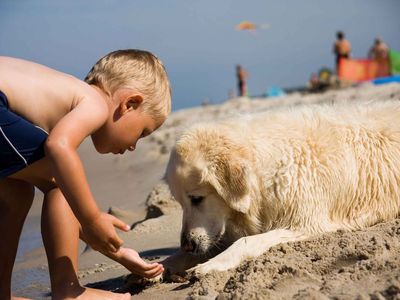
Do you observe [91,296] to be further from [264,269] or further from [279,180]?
[279,180]

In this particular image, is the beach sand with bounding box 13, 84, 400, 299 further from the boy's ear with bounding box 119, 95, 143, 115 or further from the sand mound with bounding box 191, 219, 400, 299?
the boy's ear with bounding box 119, 95, 143, 115

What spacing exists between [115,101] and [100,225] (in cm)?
81

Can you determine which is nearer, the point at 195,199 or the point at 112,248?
the point at 112,248

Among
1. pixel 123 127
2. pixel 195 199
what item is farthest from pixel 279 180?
pixel 123 127

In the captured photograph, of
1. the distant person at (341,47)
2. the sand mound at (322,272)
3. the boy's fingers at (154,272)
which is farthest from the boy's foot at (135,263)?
the distant person at (341,47)

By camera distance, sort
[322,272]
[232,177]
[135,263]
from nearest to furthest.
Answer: [322,272], [135,263], [232,177]

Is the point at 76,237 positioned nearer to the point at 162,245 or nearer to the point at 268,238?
the point at 268,238

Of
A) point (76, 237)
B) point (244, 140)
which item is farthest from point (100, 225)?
point (244, 140)

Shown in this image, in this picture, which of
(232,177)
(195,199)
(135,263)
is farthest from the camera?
(195,199)

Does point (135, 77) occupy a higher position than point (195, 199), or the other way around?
point (135, 77)

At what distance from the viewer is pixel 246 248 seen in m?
3.77

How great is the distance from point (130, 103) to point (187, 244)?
1023 millimetres

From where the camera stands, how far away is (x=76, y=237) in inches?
136

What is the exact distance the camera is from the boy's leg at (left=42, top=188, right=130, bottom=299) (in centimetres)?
337
